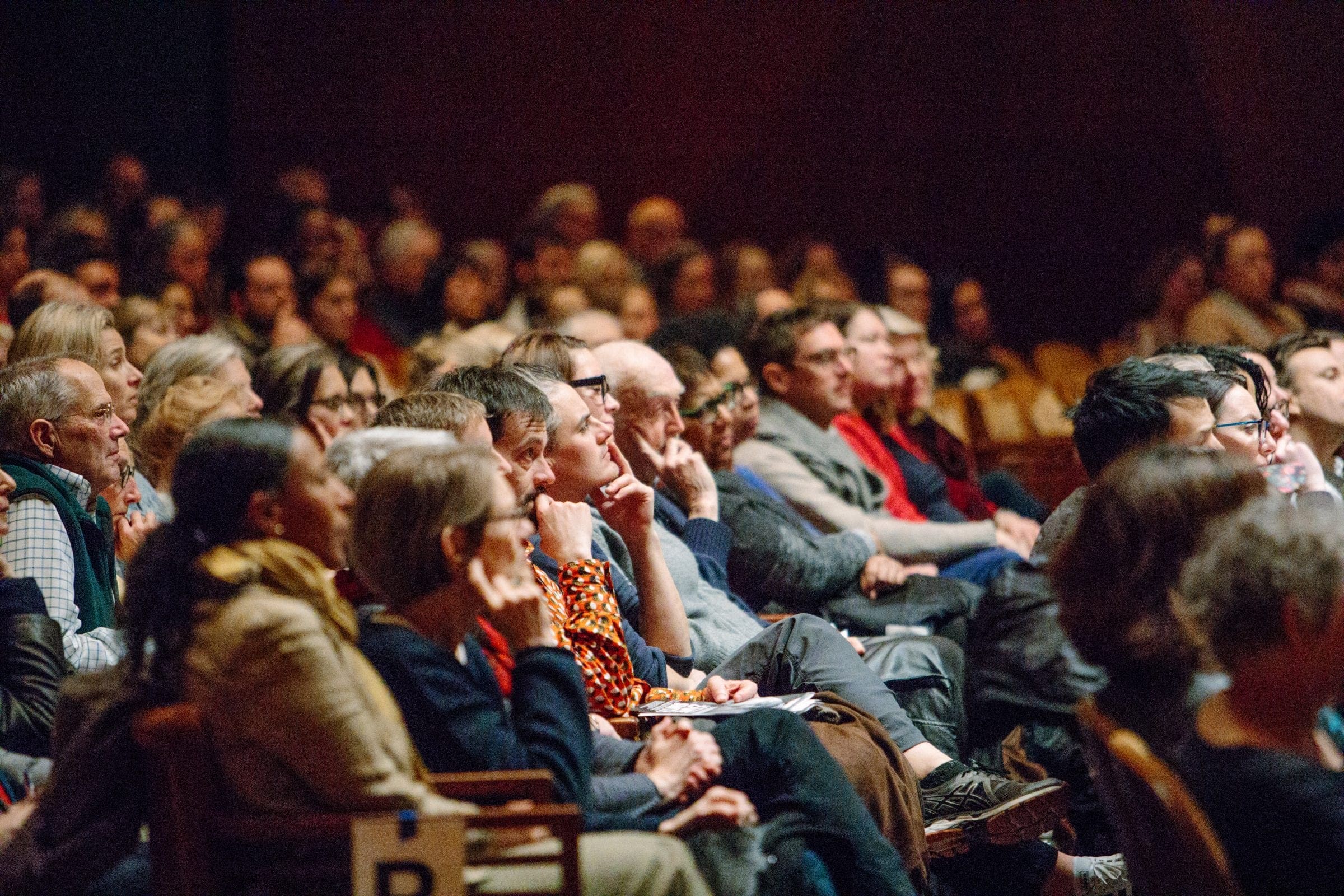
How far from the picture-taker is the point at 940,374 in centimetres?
656

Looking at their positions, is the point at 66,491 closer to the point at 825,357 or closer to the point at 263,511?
the point at 263,511

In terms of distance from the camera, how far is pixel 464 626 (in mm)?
2119

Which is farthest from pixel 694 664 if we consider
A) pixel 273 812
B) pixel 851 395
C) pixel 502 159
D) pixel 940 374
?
pixel 502 159

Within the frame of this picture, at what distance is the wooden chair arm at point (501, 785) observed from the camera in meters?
1.97

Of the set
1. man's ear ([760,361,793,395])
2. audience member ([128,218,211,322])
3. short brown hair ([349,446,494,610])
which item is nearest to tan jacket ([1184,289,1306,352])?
man's ear ([760,361,793,395])

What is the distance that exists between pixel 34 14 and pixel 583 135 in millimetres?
3039

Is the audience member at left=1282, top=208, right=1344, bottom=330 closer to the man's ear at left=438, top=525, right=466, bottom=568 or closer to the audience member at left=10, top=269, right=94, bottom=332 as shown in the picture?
the audience member at left=10, top=269, right=94, bottom=332

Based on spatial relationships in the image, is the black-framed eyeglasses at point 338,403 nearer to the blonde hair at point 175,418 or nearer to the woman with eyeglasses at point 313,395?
the woman with eyeglasses at point 313,395

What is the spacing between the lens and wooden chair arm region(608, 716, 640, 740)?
263cm

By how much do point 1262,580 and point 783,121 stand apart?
7.33 meters

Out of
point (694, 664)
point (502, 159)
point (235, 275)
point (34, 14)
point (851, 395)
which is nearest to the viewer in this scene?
point (694, 664)

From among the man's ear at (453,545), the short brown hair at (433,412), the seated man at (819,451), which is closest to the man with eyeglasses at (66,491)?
the short brown hair at (433,412)

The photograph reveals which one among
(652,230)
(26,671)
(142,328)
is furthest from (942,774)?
(652,230)

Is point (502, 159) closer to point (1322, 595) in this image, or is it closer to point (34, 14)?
point (34, 14)
